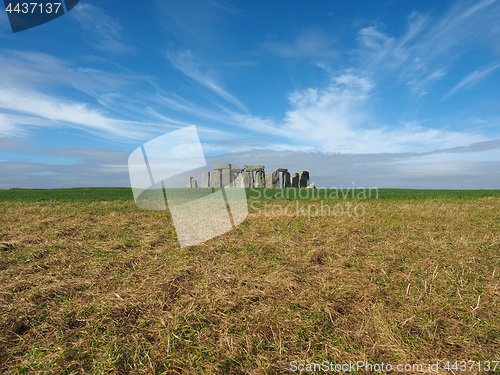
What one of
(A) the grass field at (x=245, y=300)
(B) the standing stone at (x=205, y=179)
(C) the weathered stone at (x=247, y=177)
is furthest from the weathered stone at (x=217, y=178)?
(A) the grass field at (x=245, y=300)

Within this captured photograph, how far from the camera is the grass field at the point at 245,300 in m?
2.39

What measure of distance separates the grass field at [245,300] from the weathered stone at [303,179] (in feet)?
56.5

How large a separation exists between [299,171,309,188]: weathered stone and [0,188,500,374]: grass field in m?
17.2

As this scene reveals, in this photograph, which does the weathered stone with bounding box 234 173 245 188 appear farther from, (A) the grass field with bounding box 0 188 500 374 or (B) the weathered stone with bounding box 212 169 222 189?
(A) the grass field with bounding box 0 188 500 374

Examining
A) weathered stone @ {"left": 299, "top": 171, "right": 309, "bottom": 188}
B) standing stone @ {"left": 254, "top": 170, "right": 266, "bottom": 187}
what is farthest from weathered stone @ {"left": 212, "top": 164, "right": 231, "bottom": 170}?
weathered stone @ {"left": 299, "top": 171, "right": 309, "bottom": 188}

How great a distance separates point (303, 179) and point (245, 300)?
20.6m

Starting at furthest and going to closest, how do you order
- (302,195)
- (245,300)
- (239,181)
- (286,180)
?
(239,181) → (286,180) → (302,195) → (245,300)

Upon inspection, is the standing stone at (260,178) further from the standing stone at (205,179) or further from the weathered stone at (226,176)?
the standing stone at (205,179)

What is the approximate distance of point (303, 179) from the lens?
75.9 feet

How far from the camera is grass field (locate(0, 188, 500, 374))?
7.83 ft

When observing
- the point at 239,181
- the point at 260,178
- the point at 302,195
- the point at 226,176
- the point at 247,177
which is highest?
the point at 226,176

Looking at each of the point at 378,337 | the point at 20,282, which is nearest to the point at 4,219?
the point at 20,282

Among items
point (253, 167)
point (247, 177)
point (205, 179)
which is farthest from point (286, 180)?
point (205, 179)

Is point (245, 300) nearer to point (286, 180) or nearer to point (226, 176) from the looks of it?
point (286, 180)
